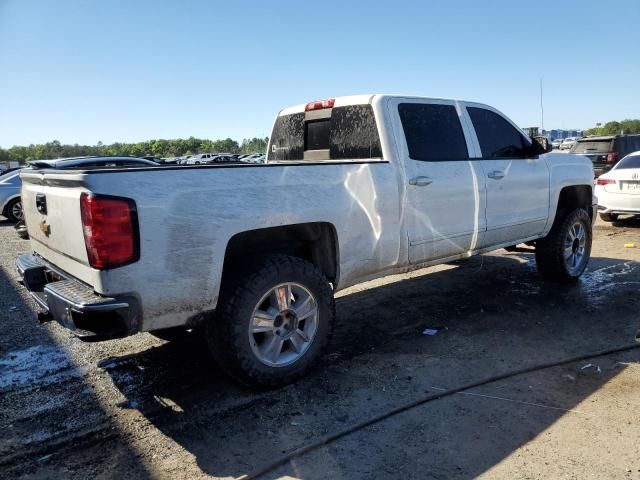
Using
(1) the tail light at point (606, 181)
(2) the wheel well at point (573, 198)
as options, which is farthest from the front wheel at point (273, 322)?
(1) the tail light at point (606, 181)

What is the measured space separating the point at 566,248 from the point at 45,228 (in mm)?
5265

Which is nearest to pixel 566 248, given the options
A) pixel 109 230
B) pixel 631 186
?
pixel 631 186

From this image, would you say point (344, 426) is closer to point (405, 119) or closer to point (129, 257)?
point (129, 257)

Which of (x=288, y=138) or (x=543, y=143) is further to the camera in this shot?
(x=543, y=143)

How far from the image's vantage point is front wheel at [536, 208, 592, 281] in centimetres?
588

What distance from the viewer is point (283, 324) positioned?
11.6 ft

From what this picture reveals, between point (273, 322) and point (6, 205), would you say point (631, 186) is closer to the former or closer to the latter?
point (273, 322)

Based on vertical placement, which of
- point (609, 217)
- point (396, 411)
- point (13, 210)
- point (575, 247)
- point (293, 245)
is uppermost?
point (13, 210)

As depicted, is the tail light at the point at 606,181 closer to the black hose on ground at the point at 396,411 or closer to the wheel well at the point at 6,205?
the black hose on ground at the point at 396,411

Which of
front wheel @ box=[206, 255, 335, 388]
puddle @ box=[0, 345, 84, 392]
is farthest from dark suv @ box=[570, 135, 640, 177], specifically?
puddle @ box=[0, 345, 84, 392]

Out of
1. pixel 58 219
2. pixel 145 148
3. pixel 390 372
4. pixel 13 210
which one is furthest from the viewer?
pixel 145 148

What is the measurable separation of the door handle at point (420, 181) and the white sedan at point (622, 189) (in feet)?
22.6

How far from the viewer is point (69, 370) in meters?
3.98

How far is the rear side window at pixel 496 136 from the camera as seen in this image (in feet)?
16.5
